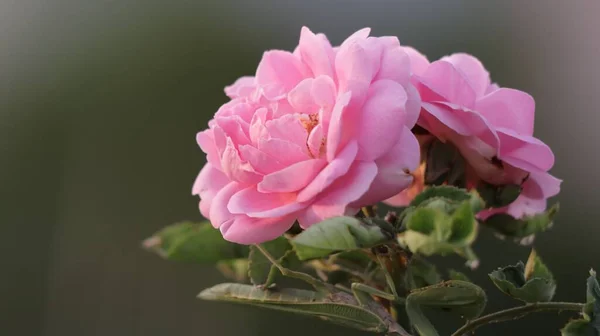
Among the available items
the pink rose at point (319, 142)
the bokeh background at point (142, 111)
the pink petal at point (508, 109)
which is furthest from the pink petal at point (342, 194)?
the bokeh background at point (142, 111)

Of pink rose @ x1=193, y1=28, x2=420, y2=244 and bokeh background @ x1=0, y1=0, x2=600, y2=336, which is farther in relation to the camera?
bokeh background @ x1=0, y1=0, x2=600, y2=336

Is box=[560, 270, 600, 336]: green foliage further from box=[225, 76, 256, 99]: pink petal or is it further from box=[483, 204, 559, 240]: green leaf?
box=[225, 76, 256, 99]: pink petal

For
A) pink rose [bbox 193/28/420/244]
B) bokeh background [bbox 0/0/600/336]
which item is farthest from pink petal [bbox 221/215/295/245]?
bokeh background [bbox 0/0/600/336]

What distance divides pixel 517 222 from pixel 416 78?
4.4 inches

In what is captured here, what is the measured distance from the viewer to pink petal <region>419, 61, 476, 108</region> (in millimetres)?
350

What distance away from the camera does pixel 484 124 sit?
34cm

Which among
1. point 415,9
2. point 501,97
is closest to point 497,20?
point 415,9

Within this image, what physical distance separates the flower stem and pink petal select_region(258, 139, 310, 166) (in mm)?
130

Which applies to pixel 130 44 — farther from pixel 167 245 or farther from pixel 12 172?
pixel 167 245

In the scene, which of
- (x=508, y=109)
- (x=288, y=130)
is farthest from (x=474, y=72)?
(x=288, y=130)

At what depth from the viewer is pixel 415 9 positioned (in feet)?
7.43

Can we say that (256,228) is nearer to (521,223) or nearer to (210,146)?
(210,146)

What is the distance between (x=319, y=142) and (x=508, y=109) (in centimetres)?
12

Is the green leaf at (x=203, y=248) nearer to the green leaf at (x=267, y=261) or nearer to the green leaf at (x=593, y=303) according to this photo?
the green leaf at (x=267, y=261)
